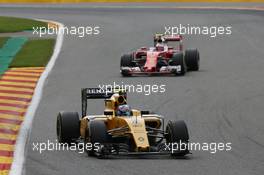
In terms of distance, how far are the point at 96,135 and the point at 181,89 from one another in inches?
365

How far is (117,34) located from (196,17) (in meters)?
7.58

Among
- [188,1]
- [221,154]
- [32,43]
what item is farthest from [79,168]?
[188,1]

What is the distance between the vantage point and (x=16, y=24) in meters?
42.3

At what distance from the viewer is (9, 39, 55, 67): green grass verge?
29530 millimetres

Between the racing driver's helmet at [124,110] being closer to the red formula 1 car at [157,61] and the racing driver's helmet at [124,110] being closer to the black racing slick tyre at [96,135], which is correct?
the black racing slick tyre at [96,135]

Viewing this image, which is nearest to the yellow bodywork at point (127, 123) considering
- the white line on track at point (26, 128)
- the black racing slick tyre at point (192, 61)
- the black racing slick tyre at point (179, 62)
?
the white line on track at point (26, 128)

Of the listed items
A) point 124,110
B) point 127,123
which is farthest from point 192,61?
point 127,123

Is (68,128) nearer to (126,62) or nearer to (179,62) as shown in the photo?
(179,62)

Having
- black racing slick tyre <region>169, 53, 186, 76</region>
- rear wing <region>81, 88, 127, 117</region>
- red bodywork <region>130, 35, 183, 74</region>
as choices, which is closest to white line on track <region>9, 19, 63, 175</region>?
rear wing <region>81, 88, 127, 117</region>

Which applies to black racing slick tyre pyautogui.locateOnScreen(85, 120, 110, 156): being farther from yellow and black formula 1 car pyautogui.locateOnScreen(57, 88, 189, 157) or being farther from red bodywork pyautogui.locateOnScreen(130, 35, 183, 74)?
red bodywork pyautogui.locateOnScreen(130, 35, 183, 74)

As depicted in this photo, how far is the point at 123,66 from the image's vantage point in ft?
87.9

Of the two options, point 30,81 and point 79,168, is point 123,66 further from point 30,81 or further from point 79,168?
point 79,168

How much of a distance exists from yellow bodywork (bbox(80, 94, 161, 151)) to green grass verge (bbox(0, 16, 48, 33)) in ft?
80.1

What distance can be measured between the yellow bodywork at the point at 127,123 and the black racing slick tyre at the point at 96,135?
1.16 ft
